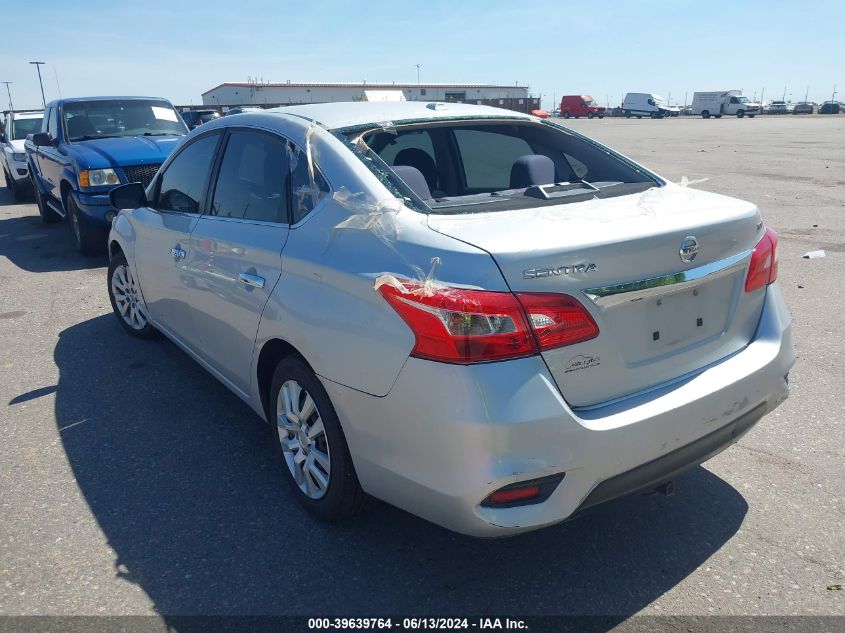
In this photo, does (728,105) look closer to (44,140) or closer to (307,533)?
(44,140)

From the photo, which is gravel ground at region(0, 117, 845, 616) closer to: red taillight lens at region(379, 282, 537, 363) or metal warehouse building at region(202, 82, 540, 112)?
red taillight lens at region(379, 282, 537, 363)

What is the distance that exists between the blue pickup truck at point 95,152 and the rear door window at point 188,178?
3.77m

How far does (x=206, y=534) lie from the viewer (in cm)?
300

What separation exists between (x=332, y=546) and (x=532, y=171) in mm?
2051

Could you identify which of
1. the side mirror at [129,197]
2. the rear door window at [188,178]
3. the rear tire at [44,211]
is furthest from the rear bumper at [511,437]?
the rear tire at [44,211]

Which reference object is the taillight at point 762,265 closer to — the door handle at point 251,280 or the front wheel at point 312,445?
the front wheel at point 312,445

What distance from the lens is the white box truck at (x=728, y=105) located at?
205 feet

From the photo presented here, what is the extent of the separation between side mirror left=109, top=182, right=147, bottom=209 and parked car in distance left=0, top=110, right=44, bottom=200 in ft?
33.5

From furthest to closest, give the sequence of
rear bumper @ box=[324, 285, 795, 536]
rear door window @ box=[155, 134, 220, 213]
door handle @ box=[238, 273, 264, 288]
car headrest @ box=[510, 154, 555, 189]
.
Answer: rear door window @ box=[155, 134, 220, 213] → car headrest @ box=[510, 154, 555, 189] → door handle @ box=[238, 273, 264, 288] → rear bumper @ box=[324, 285, 795, 536]

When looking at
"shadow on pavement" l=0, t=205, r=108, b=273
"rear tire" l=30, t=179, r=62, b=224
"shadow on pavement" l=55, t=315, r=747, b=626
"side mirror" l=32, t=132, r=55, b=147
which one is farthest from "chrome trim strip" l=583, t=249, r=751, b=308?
"rear tire" l=30, t=179, r=62, b=224

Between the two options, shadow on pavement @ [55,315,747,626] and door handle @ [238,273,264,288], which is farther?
door handle @ [238,273,264,288]

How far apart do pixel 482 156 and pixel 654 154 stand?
19917mm

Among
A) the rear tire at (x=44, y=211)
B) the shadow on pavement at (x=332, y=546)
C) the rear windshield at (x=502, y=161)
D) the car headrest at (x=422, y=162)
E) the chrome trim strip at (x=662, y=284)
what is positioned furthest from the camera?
the rear tire at (x=44, y=211)

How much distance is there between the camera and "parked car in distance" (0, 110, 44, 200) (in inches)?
537
